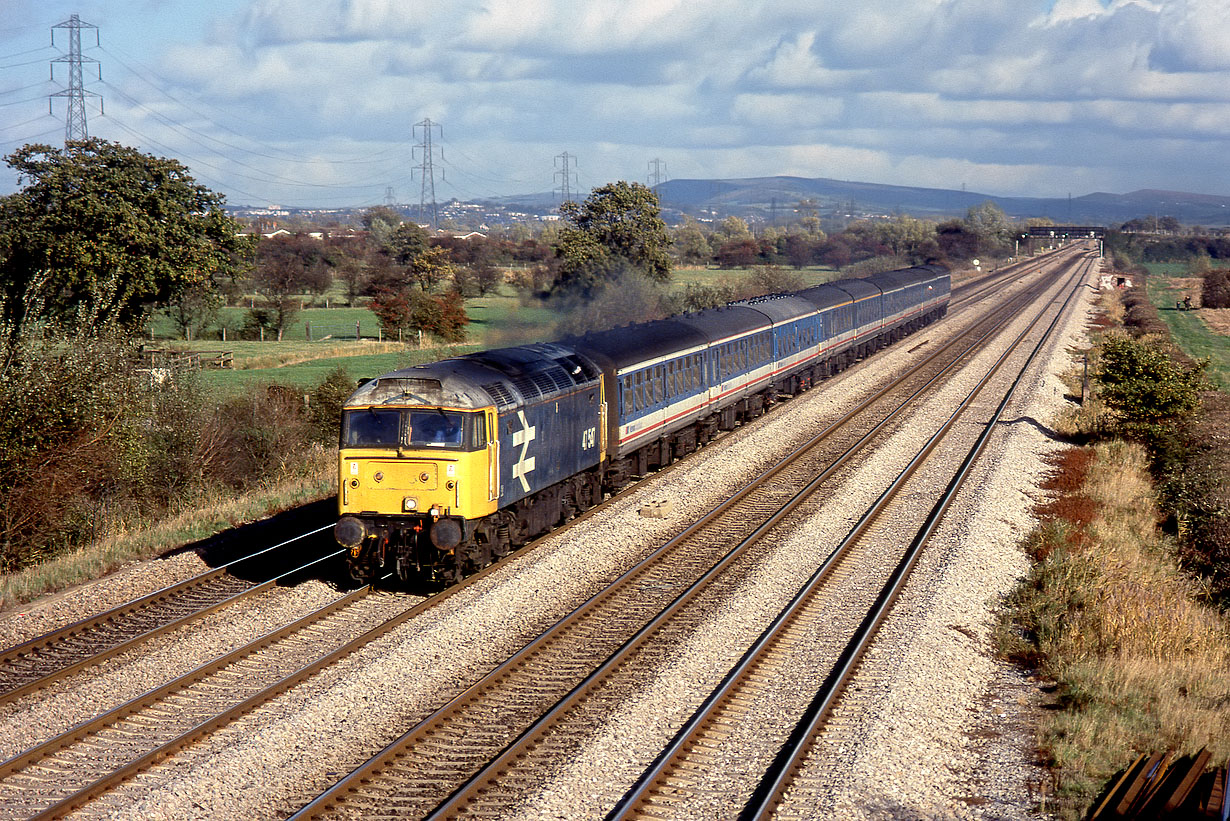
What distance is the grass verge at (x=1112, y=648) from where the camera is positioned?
36.9 ft

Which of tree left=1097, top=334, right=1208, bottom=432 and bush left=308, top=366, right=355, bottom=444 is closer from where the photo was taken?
tree left=1097, top=334, right=1208, bottom=432

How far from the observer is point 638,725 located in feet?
38.5

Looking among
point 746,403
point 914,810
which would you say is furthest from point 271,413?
point 914,810

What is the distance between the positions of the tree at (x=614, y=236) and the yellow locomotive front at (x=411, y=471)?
43.4 metres

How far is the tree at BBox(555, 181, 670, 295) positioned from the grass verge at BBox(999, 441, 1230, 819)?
40403mm

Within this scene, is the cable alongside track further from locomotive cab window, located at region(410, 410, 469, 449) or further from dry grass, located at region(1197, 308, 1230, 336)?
dry grass, located at region(1197, 308, 1230, 336)

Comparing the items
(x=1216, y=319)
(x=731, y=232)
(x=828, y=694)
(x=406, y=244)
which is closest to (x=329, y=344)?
(x=406, y=244)

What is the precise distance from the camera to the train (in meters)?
15.8

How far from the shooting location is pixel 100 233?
34.9 meters

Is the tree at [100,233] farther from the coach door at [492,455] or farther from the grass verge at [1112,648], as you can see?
the grass verge at [1112,648]

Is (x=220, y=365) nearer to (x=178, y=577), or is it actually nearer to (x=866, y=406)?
(x=866, y=406)

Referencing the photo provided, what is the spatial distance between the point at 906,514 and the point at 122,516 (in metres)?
15.9

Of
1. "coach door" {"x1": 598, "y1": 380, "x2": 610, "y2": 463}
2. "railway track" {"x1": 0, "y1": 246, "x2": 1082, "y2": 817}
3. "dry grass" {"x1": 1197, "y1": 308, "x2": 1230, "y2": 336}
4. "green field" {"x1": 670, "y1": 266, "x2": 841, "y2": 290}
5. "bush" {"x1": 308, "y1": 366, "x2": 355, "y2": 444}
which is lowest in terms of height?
"railway track" {"x1": 0, "y1": 246, "x2": 1082, "y2": 817}

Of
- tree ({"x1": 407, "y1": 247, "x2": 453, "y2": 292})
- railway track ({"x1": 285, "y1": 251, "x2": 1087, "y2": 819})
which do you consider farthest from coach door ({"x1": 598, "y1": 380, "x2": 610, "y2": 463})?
tree ({"x1": 407, "y1": 247, "x2": 453, "y2": 292})
